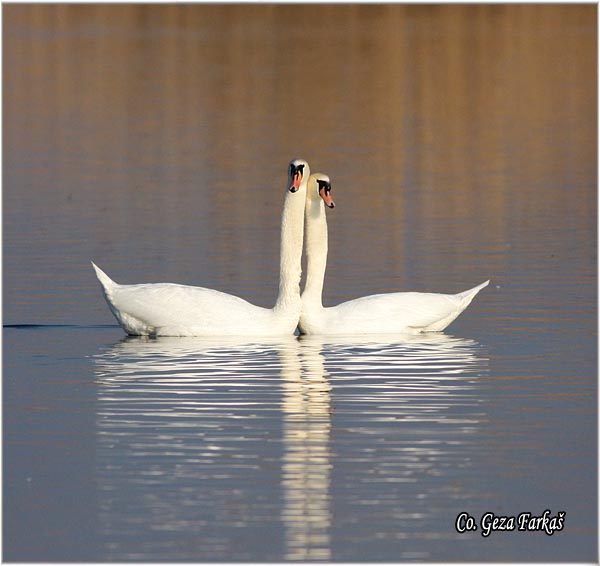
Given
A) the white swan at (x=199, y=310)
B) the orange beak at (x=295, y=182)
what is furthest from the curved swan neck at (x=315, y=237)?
the orange beak at (x=295, y=182)

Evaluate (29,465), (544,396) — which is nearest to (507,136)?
(544,396)

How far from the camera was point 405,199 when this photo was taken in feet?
75.2

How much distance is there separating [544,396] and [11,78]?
30154 millimetres

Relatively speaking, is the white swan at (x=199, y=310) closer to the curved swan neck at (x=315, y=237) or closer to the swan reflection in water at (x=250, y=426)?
the swan reflection in water at (x=250, y=426)

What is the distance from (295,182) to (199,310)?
1369 millimetres

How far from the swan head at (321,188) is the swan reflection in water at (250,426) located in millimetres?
1163

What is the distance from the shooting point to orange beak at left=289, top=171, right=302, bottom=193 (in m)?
14.7

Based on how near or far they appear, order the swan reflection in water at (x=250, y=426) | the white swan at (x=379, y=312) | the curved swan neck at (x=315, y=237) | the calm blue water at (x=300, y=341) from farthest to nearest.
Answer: the curved swan neck at (x=315, y=237)
the white swan at (x=379, y=312)
the calm blue water at (x=300, y=341)
the swan reflection in water at (x=250, y=426)

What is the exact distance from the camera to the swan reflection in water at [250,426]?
8852mm

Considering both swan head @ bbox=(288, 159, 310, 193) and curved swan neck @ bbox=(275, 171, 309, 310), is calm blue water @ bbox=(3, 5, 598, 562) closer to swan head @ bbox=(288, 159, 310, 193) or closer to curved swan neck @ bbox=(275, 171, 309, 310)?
curved swan neck @ bbox=(275, 171, 309, 310)

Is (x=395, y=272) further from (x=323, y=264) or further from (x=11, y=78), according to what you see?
(x=11, y=78)

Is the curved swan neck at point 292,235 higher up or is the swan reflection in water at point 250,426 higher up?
the curved swan neck at point 292,235

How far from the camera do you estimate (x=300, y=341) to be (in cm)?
1438

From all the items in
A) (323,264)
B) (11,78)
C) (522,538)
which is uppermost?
(11,78)
